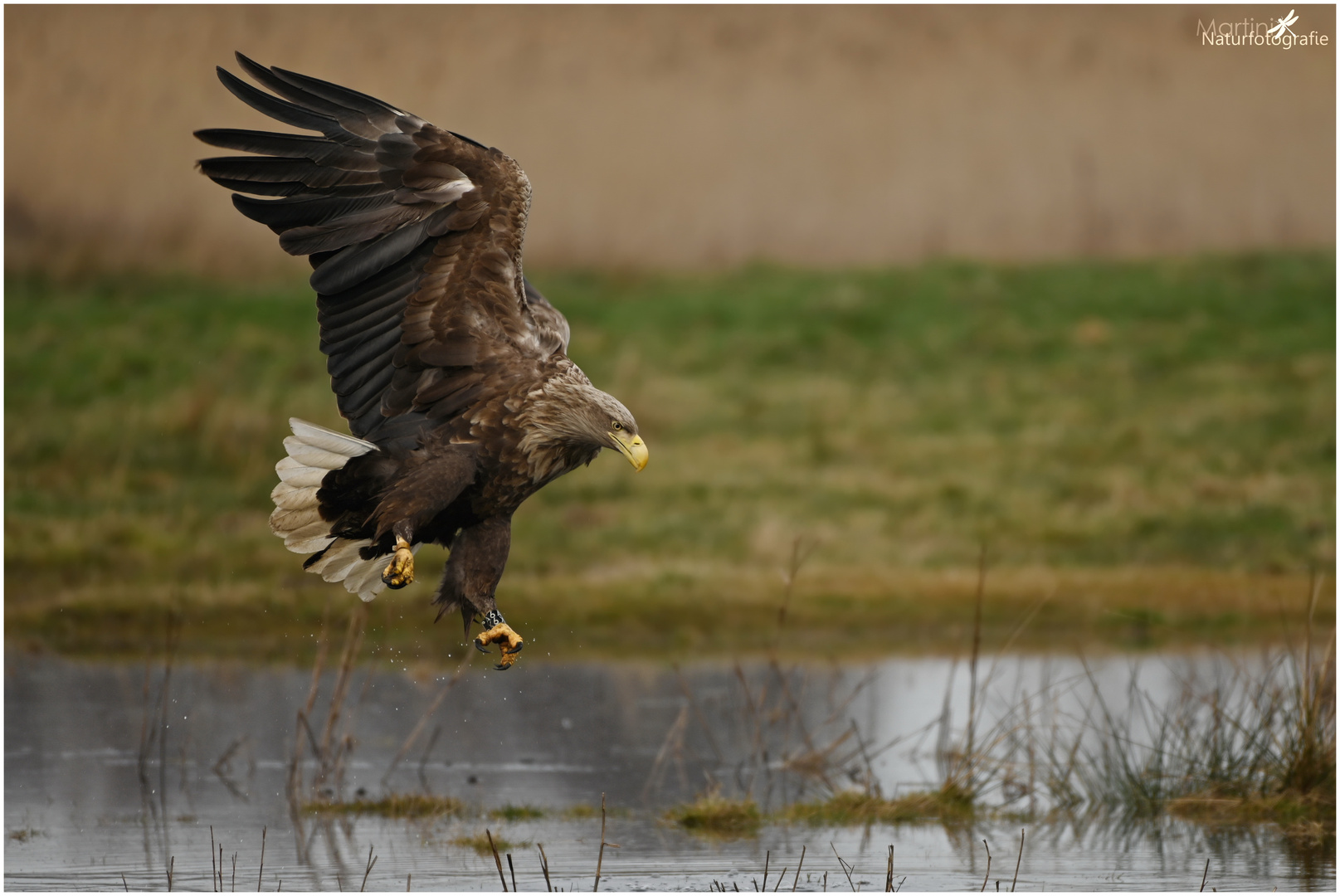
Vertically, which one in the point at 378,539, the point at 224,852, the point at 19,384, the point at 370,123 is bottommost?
the point at 224,852

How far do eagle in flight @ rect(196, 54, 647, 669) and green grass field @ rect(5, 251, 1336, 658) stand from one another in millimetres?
3180

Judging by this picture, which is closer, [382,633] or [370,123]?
[370,123]

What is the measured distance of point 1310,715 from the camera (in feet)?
25.7

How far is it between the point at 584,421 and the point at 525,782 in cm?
295

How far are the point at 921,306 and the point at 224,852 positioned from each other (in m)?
16.3

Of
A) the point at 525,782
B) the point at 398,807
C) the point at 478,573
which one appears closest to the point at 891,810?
the point at 525,782

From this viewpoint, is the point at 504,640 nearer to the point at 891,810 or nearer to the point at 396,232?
the point at 396,232

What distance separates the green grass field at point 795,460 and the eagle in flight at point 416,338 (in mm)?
3180

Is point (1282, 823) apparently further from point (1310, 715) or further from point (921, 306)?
point (921, 306)

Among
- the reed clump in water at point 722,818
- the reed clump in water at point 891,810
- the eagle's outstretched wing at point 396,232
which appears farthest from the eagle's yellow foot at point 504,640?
the reed clump in water at point 891,810

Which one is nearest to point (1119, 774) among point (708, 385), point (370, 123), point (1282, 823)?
point (1282, 823)

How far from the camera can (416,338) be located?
22.6 feet

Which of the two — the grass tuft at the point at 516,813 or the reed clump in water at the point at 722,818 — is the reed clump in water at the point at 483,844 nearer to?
the grass tuft at the point at 516,813

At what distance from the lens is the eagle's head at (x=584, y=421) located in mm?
6621
